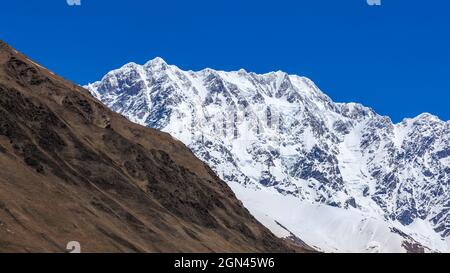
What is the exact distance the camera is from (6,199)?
6073 inches

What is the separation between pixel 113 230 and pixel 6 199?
2986cm

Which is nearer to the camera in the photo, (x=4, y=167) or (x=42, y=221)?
(x=42, y=221)
